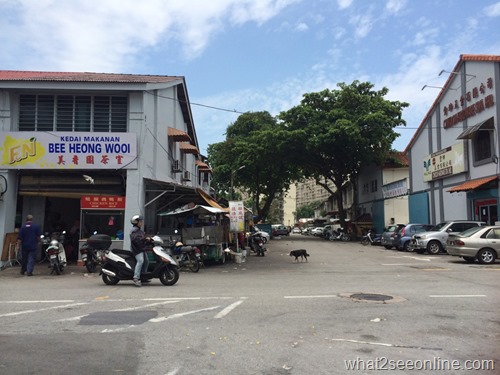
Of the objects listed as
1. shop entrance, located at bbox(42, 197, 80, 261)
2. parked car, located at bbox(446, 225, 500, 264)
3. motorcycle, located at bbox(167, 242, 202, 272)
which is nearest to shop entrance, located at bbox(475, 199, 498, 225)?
parked car, located at bbox(446, 225, 500, 264)

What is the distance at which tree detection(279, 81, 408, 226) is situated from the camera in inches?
1453

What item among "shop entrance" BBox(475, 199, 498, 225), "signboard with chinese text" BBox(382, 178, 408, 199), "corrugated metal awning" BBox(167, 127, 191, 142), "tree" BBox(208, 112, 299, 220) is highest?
"tree" BBox(208, 112, 299, 220)

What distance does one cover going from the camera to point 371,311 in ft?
24.6

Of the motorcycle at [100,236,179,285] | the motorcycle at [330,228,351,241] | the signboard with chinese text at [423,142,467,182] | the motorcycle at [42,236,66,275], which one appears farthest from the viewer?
the motorcycle at [330,228,351,241]

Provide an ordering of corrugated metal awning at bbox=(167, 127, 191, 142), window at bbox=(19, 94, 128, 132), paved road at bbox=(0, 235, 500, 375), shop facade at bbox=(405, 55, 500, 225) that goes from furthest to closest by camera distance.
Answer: shop facade at bbox=(405, 55, 500, 225), corrugated metal awning at bbox=(167, 127, 191, 142), window at bbox=(19, 94, 128, 132), paved road at bbox=(0, 235, 500, 375)

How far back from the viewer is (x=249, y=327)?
6387mm

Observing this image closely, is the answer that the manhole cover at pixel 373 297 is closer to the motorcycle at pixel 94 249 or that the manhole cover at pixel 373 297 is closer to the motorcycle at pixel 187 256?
the motorcycle at pixel 187 256

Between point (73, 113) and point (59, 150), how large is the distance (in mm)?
1463

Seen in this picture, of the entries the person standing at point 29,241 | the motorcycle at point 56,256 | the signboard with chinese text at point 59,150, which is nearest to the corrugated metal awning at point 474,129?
the signboard with chinese text at point 59,150

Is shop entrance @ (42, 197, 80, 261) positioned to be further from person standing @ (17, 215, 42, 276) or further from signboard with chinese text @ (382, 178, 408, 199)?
signboard with chinese text @ (382, 178, 408, 199)

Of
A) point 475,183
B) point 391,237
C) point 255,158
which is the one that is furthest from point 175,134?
point 255,158

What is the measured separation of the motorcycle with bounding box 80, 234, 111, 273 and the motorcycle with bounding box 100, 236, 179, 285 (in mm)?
2912

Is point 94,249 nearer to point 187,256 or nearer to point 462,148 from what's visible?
point 187,256

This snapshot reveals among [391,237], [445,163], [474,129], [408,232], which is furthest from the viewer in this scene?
[445,163]
